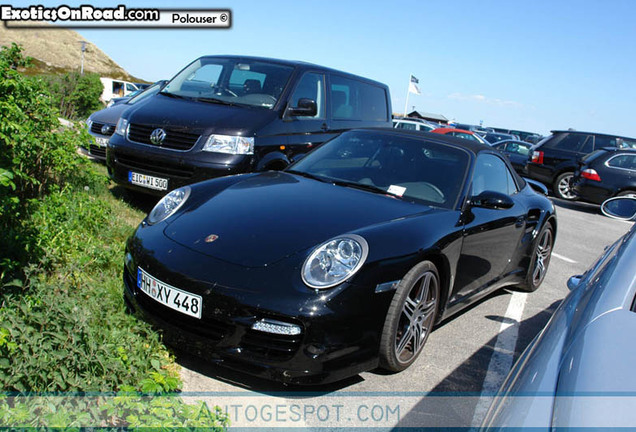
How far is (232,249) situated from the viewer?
3.15 meters

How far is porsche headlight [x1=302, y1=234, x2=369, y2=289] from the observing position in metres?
2.95

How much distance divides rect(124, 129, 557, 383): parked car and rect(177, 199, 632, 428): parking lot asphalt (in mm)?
187

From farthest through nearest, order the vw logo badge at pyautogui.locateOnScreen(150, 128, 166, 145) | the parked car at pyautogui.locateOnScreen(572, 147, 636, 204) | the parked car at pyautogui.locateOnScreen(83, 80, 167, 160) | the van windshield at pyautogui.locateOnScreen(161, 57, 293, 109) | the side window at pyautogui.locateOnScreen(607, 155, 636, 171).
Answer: the side window at pyautogui.locateOnScreen(607, 155, 636, 171), the parked car at pyautogui.locateOnScreen(572, 147, 636, 204), the parked car at pyautogui.locateOnScreen(83, 80, 167, 160), the van windshield at pyautogui.locateOnScreen(161, 57, 293, 109), the vw logo badge at pyautogui.locateOnScreen(150, 128, 166, 145)

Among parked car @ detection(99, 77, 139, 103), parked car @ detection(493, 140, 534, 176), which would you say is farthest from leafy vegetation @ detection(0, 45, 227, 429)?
parked car @ detection(99, 77, 139, 103)

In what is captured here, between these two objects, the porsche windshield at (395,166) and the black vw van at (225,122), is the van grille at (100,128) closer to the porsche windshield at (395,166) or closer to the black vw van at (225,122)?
the black vw van at (225,122)

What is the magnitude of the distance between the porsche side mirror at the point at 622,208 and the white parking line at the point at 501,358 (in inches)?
38.4

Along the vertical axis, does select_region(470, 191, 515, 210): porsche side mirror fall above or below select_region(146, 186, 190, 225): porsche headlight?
above

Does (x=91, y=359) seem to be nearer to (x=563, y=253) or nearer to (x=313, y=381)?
(x=313, y=381)

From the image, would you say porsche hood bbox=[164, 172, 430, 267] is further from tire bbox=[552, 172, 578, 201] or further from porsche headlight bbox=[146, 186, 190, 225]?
tire bbox=[552, 172, 578, 201]

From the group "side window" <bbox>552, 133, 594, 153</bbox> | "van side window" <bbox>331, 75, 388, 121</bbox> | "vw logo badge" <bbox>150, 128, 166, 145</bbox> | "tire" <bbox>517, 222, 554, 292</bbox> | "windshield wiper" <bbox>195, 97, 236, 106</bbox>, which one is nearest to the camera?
"tire" <bbox>517, 222, 554, 292</bbox>

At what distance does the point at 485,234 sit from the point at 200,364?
2279 millimetres

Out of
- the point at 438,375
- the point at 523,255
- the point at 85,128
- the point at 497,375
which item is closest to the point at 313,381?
the point at 438,375
